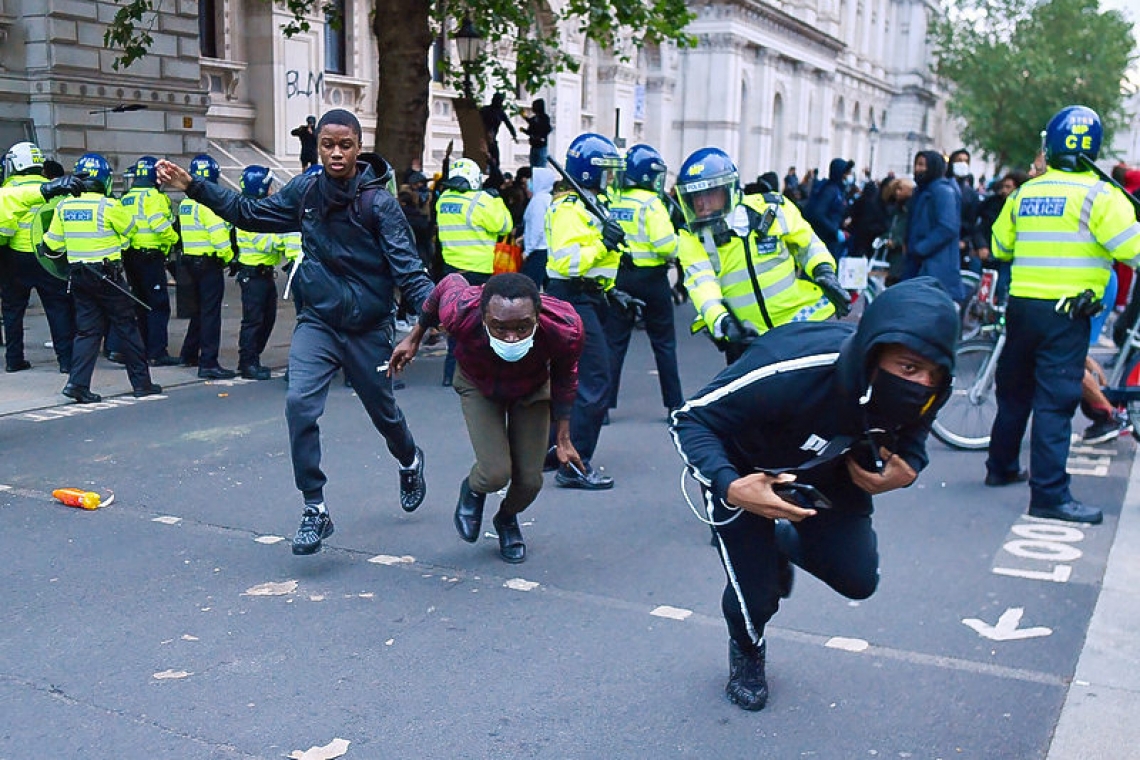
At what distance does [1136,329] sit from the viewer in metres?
7.90

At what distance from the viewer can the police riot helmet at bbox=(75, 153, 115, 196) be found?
9.48 metres

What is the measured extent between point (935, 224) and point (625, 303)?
186 inches

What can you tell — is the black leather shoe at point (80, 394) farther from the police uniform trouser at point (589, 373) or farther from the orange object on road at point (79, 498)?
the police uniform trouser at point (589, 373)

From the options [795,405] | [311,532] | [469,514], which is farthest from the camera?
[469,514]

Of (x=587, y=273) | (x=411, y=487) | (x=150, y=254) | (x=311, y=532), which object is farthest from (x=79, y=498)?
(x=150, y=254)

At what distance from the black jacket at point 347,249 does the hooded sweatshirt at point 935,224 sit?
656cm

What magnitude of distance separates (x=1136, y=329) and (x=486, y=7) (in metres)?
10.0

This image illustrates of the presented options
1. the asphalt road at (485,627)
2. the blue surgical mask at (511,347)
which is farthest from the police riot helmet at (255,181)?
the blue surgical mask at (511,347)

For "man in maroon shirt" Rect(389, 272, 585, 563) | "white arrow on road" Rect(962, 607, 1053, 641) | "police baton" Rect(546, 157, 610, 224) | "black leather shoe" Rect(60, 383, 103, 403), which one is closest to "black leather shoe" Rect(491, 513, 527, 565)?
"man in maroon shirt" Rect(389, 272, 585, 563)

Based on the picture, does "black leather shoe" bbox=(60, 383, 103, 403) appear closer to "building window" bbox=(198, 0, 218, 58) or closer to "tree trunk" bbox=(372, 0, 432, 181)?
"tree trunk" bbox=(372, 0, 432, 181)

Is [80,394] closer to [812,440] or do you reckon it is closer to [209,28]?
[812,440]

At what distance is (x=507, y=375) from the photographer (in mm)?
5117

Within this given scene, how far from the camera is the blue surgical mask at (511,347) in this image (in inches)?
191

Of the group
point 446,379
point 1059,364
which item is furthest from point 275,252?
point 1059,364
